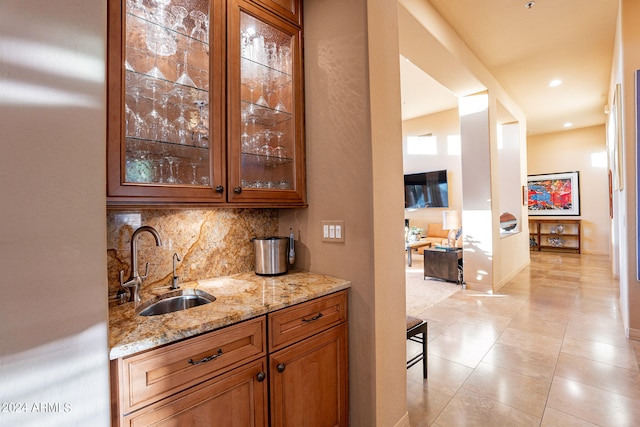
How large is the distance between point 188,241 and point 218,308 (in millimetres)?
612

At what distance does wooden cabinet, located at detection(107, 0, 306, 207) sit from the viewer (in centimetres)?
125

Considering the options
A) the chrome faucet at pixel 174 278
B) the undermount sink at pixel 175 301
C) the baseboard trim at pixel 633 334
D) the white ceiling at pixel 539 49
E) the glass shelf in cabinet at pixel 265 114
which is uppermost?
the white ceiling at pixel 539 49

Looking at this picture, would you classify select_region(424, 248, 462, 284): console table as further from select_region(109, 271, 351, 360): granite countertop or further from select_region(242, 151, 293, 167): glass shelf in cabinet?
select_region(242, 151, 293, 167): glass shelf in cabinet

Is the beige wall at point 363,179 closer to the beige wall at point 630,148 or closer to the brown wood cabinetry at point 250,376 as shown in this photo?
the brown wood cabinetry at point 250,376

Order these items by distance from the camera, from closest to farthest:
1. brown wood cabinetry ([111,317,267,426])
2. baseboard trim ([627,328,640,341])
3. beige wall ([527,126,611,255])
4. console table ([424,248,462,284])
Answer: brown wood cabinetry ([111,317,267,426]), baseboard trim ([627,328,640,341]), console table ([424,248,462,284]), beige wall ([527,126,611,255])

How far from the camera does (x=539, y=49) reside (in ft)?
12.4

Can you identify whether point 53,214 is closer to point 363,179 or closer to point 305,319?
point 305,319

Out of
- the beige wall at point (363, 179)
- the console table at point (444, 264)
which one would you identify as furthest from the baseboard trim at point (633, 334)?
the beige wall at point (363, 179)

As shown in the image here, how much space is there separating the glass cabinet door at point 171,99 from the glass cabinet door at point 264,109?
11 centimetres

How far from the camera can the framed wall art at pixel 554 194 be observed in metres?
7.70

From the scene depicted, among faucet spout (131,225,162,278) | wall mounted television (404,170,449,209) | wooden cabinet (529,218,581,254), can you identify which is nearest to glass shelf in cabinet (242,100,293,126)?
faucet spout (131,225,162,278)

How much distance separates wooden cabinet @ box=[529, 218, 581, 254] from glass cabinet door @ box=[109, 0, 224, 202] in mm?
9277

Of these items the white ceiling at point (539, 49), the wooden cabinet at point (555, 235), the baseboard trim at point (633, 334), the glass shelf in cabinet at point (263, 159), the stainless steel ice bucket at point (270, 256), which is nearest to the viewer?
the glass shelf in cabinet at point (263, 159)

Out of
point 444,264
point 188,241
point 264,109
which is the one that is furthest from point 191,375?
point 444,264
